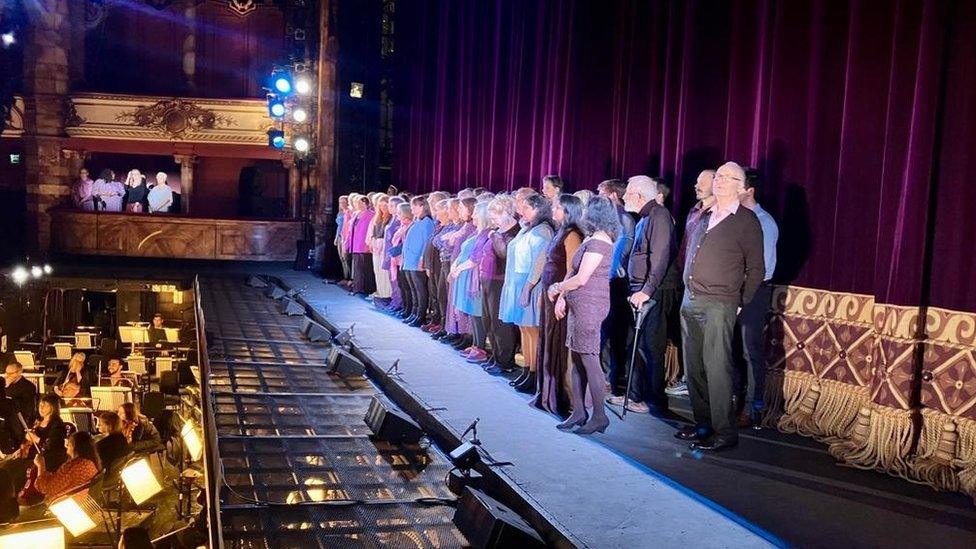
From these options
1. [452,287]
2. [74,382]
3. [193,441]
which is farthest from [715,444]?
[74,382]

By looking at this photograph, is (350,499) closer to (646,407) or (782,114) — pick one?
(646,407)

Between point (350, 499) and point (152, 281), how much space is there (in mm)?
10771

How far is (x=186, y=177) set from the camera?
19.4 metres

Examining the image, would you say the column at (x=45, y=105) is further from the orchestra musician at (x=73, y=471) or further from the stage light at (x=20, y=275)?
the orchestra musician at (x=73, y=471)

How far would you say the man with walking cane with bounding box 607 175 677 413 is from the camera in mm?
5477

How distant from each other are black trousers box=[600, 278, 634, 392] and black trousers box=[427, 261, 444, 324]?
9.17 ft

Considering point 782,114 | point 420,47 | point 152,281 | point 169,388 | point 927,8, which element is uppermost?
point 420,47

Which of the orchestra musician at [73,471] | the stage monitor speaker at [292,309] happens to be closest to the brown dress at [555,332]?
Answer: the orchestra musician at [73,471]

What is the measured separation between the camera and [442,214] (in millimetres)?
8430

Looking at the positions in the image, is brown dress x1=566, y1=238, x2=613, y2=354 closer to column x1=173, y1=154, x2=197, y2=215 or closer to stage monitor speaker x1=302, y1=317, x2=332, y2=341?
stage monitor speaker x1=302, y1=317, x2=332, y2=341

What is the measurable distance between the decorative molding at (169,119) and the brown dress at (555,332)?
14.8 meters

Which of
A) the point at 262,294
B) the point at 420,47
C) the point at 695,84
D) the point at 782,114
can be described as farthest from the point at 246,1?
the point at 782,114

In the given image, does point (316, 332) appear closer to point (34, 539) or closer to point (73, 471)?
point (73, 471)

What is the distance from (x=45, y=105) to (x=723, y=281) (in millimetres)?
17499
